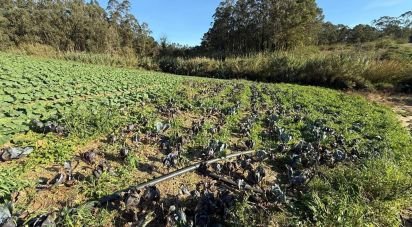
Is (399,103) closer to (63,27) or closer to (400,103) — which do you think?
(400,103)

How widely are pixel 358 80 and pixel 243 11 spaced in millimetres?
18461

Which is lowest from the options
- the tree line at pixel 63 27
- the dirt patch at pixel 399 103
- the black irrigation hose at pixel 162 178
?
the dirt patch at pixel 399 103

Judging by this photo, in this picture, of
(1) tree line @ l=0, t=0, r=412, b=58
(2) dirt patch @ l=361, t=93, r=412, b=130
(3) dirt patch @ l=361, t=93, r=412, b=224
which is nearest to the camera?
(3) dirt patch @ l=361, t=93, r=412, b=224

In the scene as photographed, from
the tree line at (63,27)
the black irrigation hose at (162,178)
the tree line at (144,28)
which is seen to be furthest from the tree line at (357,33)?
the black irrigation hose at (162,178)

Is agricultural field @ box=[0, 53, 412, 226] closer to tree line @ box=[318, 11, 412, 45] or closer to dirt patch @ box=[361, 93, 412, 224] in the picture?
dirt patch @ box=[361, 93, 412, 224]

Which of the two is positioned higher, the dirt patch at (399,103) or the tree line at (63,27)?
the tree line at (63,27)

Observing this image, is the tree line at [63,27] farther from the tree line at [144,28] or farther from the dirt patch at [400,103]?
the dirt patch at [400,103]

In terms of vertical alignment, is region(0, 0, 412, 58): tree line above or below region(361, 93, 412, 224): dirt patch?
above

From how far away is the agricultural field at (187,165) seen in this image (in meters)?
2.38

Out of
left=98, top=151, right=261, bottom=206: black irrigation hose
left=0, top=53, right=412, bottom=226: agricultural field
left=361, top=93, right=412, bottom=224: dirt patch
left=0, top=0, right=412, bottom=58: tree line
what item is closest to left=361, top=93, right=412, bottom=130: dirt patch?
left=361, top=93, right=412, bottom=224: dirt patch

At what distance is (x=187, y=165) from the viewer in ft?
11.3

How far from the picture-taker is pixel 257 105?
6.86 m

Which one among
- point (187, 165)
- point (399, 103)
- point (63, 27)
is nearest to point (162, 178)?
point (187, 165)

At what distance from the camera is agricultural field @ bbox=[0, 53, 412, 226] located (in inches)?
93.7
